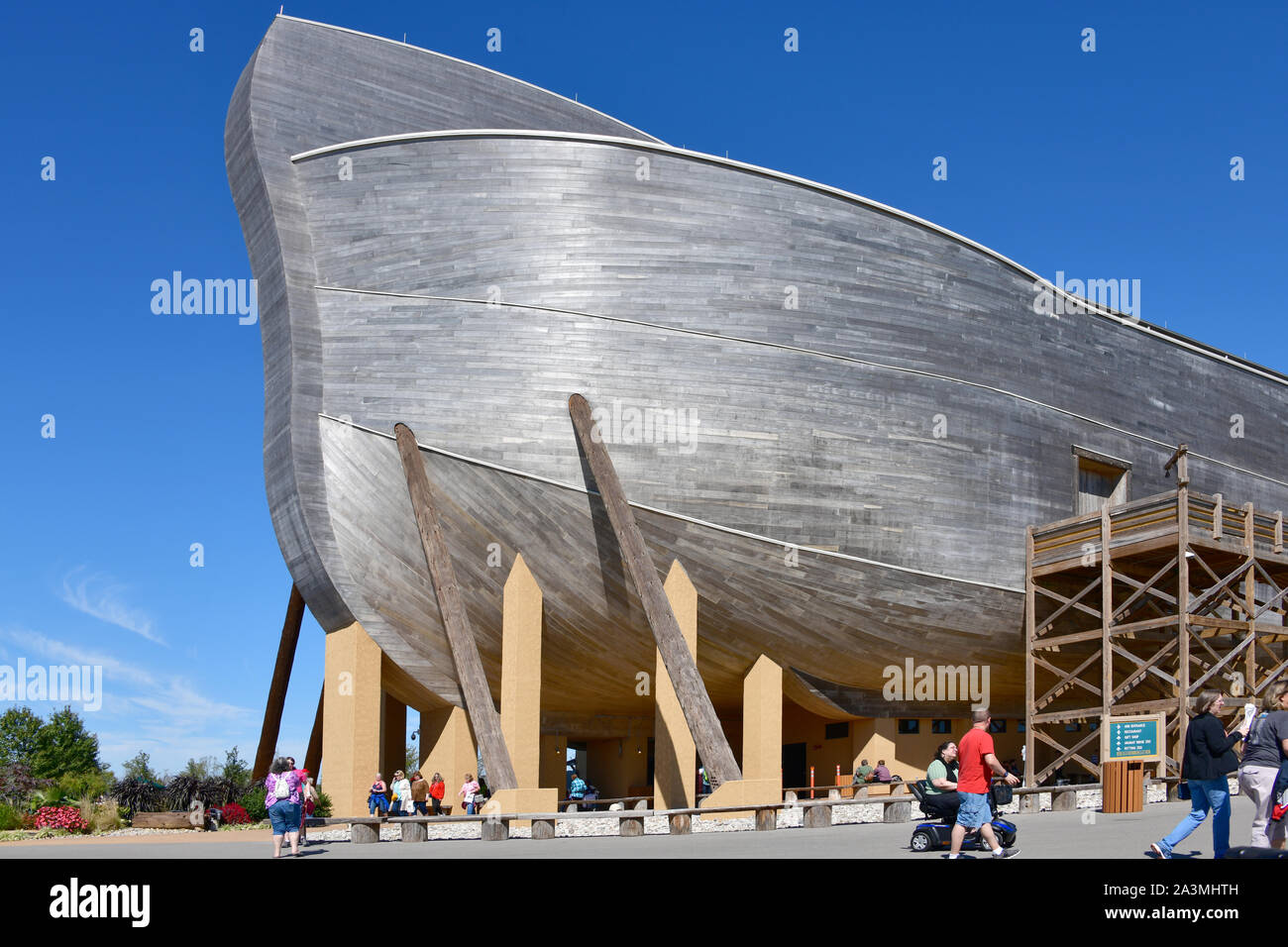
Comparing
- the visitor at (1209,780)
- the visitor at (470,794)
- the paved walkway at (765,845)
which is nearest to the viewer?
the visitor at (1209,780)

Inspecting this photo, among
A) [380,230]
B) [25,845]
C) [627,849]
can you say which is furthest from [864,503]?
[25,845]

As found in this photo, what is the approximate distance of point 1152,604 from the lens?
25719 mm

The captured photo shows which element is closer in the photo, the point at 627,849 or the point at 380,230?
the point at 627,849

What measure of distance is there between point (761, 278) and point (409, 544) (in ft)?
28.8

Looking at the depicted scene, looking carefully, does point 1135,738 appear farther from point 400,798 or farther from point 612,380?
point 400,798

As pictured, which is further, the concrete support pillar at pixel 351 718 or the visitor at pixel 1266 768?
the concrete support pillar at pixel 351 718

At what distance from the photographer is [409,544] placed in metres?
24.1

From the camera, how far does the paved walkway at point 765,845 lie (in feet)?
38.5

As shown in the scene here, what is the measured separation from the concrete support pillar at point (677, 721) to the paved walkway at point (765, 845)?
659 cm

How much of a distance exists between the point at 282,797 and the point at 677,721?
446 inches

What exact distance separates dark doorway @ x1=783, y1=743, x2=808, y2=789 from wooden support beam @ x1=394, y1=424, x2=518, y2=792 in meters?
11.6

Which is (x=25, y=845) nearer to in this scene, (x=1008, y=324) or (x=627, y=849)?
(x=627, y=849)

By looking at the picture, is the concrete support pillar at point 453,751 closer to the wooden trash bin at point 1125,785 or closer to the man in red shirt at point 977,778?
the wooden trash bin at point 1125,785

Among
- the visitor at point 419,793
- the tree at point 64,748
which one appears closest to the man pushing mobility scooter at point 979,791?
the visitor at point 419,793
